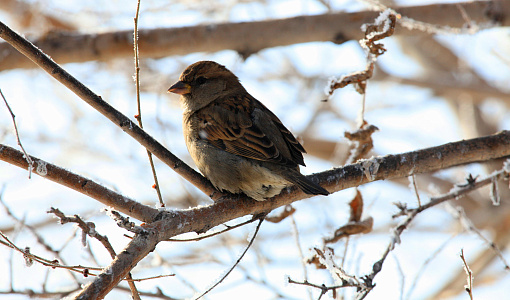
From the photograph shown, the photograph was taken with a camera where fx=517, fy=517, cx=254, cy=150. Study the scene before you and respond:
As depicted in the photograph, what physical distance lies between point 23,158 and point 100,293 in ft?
2.70

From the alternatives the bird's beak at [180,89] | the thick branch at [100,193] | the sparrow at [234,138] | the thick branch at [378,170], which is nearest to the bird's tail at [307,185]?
the sparrow at [234,138]

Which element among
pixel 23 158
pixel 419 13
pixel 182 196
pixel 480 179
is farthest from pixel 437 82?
pixel 23 158

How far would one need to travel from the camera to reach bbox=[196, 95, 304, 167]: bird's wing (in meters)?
3.71

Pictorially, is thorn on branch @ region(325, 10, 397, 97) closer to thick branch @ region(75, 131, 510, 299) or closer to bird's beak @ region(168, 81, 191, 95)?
thick branch @ region(75, 131, 510, 299)

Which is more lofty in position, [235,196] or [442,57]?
[442,57]

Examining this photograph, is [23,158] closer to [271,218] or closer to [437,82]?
[271,218]

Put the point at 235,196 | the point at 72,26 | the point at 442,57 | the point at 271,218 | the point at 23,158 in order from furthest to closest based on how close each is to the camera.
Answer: the point at 442,57 → the point at 72,26 → the point at 271,218 → the point at 235,196 → the point at 23,158

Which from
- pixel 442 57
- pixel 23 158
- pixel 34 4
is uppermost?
pixel 442 57

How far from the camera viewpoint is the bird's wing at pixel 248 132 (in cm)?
371

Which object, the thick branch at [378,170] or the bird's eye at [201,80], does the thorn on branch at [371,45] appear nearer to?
the thick branch at [378,170]

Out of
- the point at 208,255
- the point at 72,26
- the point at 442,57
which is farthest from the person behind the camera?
the point at 442,57

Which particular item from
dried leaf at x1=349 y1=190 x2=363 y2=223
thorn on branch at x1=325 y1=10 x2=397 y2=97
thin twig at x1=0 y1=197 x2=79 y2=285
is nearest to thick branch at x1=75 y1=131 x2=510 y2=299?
dried leaf at x1=349 y1=190 x2=363 y2=223

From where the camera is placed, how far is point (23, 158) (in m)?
2.45

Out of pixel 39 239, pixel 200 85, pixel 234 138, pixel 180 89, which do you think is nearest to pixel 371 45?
pixel 234 138
